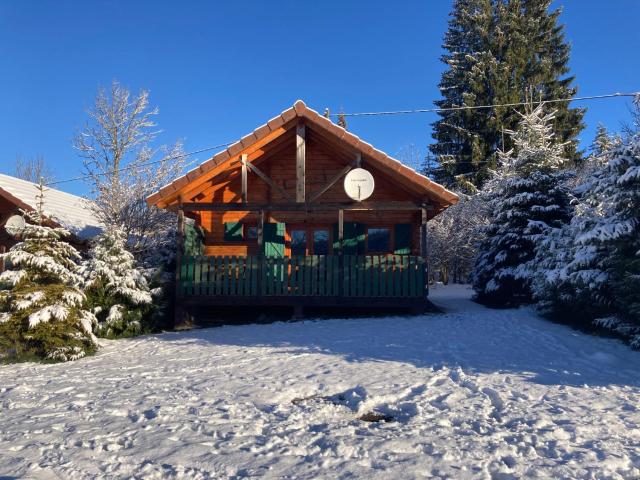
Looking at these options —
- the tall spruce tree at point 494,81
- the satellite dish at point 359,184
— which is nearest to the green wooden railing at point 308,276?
the satellite dish at point 359,184

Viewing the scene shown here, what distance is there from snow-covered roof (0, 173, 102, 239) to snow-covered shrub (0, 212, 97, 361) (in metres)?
7.04

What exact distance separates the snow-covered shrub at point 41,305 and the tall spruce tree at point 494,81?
2543 cm

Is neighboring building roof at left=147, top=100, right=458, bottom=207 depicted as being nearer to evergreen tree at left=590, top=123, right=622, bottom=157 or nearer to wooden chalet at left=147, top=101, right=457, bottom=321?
wooden chalet at left=147, top=101, right=457, bottom=321

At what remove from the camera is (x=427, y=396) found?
5289 millimetres

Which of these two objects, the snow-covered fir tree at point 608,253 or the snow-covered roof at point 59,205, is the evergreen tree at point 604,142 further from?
the snow-covered roof at point 59,205

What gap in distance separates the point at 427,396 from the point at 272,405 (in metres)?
1.68

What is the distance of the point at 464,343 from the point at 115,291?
23.3 ft

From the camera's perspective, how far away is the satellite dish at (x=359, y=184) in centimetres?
1183

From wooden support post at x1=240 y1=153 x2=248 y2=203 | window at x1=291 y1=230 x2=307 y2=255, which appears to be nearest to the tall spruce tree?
window at x1=291 y1=230 x2=307 y2=255

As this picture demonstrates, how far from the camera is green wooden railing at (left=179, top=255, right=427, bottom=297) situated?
11.7 metres

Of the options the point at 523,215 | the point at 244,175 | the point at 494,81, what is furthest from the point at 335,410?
the point at 494,81

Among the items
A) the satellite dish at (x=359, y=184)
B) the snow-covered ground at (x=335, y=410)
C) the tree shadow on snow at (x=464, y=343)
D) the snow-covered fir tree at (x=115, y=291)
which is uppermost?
the satellite dish at (x=359, y=184)

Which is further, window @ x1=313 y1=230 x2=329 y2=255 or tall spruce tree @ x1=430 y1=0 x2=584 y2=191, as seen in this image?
tall spruce tree @ x1=430 y1=0 x2=584 y2=191

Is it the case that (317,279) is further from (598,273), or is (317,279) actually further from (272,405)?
(272,405)
